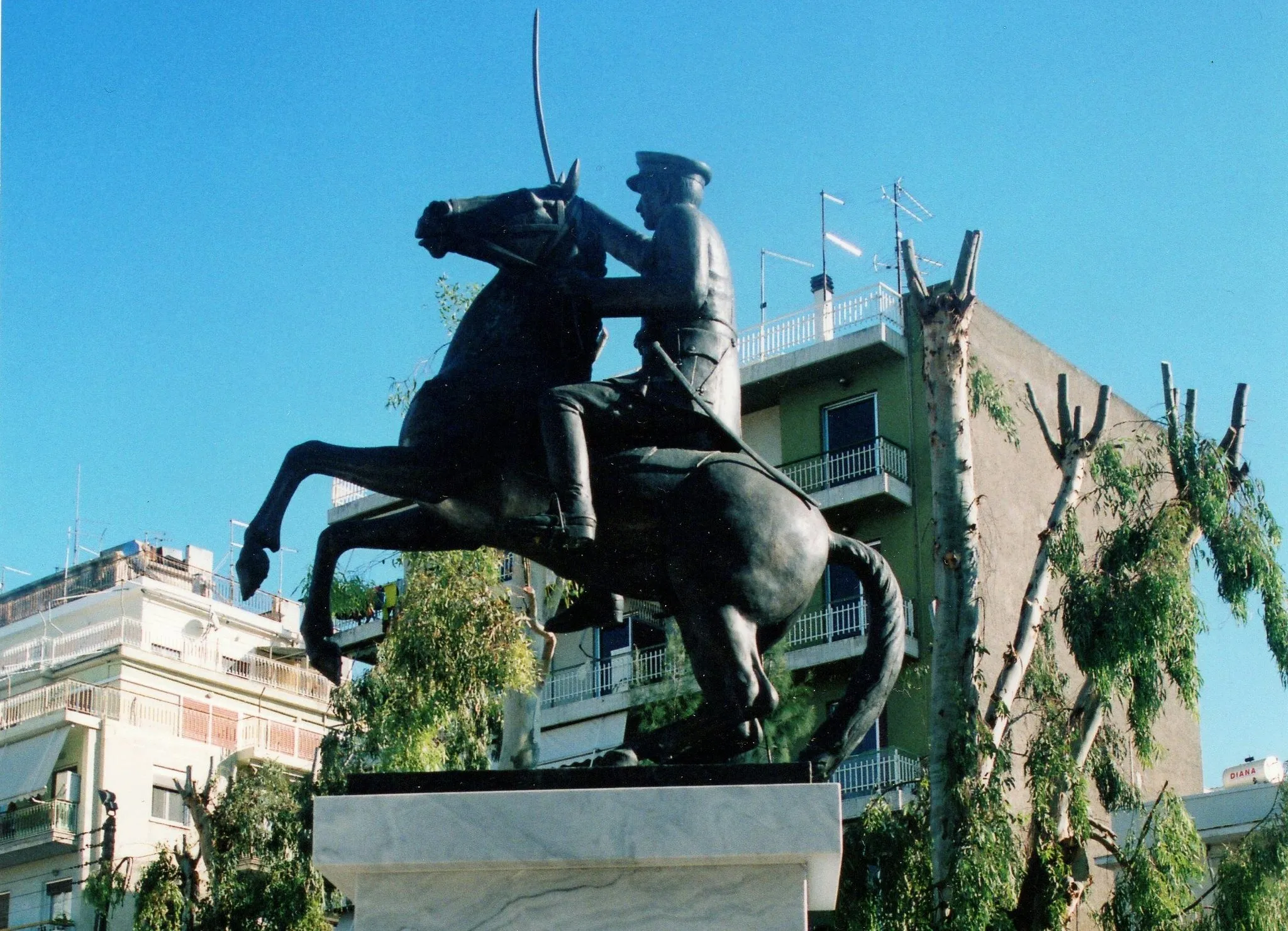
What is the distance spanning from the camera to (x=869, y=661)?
24.5 feet

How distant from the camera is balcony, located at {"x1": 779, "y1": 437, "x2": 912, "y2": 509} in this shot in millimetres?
31266

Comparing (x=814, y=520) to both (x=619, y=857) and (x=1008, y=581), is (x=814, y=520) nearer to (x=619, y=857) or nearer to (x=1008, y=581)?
(x=619, y=857)

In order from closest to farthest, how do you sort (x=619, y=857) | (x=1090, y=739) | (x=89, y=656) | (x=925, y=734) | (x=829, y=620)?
1. (x=619, y=857)
2. (x=1090, y=739)
3. (x=925, y=734)
4. (x=829, y=620)
5. (x=89, y=656)

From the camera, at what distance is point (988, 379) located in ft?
65.1

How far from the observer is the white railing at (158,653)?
44406 mm

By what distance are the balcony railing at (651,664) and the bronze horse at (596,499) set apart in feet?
61.3

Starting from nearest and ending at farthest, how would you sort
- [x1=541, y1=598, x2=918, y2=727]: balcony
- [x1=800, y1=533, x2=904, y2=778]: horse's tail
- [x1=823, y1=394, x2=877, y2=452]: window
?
[x1=800, y1=533, x2=904, y2=778]: horse's tail
[x1=541, y1=598, x2=918, y2=727]: balcony
[x1=823, y1=394, x2=877, y2=452]: window

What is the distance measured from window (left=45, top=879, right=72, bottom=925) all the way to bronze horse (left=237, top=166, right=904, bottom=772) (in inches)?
1306

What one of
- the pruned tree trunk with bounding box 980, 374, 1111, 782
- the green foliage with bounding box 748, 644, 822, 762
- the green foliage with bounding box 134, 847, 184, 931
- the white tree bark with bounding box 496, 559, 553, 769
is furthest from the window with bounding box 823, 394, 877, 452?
the green foliage with bounding box 134, 847, 184, 931

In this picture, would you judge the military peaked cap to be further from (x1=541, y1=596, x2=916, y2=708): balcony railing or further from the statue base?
(x1=541, y1=596, x2=916, y2=708): balcony railing

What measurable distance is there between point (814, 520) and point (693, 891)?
1632 mm

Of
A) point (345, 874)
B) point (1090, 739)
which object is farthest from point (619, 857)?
point (1090, 739)

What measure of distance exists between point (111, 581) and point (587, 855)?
1741 inches

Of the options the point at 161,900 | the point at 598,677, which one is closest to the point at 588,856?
the point at 161,900
